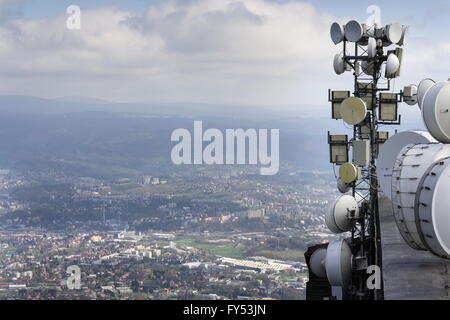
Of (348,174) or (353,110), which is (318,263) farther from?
(353,110)

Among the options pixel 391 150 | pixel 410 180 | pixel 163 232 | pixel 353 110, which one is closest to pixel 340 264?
pixel 391 150

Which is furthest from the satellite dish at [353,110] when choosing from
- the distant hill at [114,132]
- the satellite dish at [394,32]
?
the distant hill at [114,132]

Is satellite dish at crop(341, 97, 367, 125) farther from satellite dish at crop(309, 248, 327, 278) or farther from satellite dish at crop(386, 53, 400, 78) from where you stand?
satellite dish at crop(309, 248, 327, 278)

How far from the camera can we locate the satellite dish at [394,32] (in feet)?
56.6

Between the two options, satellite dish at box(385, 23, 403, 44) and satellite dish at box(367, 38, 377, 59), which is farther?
satellite dish at box(367, 38, 377, 59)

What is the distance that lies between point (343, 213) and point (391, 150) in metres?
2.20

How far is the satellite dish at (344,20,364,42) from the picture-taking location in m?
17.4

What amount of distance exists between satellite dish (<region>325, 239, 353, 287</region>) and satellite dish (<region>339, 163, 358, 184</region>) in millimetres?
2056

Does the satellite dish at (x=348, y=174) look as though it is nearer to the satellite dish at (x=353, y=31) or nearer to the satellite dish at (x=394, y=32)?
the satellite dish at (x=353, y=31)

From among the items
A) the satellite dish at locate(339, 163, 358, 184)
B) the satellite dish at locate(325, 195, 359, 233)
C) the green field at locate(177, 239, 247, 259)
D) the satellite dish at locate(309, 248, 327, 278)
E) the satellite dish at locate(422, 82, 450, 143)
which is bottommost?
the green field at locate(177, 239, 247, 259)

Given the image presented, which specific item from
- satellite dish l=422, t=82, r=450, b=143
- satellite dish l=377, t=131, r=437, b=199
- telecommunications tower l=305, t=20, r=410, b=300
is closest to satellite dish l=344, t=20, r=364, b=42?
telecommunications tower l=305, t=20, r=410, b=300

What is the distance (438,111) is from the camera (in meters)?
8.87

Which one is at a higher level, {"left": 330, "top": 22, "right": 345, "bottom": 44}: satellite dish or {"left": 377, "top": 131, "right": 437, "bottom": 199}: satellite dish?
{"left": 330, "top": 22, "right": 345, "bottom": 44}: satellite dish
